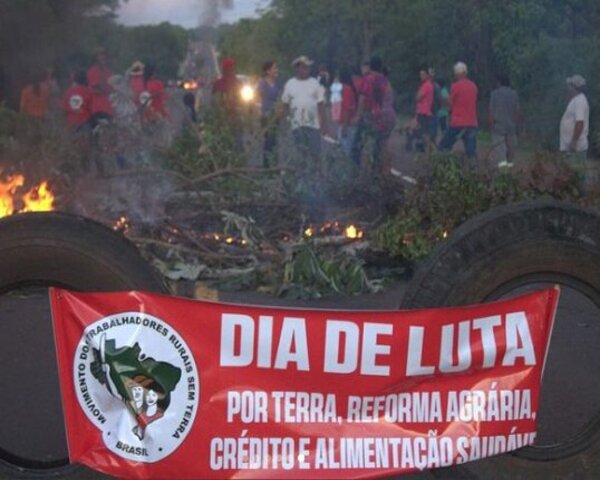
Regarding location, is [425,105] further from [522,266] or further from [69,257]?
[69,257]

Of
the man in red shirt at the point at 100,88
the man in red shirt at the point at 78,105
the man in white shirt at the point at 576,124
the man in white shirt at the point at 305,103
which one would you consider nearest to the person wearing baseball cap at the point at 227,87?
the man in white shirt at the point at 305,103

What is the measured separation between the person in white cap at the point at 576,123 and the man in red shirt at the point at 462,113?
2703mm

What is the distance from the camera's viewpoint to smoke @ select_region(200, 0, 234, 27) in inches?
540

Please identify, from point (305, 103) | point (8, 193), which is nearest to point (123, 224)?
point (8, 193)

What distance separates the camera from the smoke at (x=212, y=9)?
45.0 ft

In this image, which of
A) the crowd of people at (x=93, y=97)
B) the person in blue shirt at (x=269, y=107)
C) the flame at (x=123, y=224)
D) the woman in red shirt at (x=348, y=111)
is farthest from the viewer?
the woman in red shirt at (x=348, y=111)

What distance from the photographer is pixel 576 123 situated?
1494 centimetres

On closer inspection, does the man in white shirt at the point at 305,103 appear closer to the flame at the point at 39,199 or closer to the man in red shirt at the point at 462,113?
the man in red shirt at the point at 462,113

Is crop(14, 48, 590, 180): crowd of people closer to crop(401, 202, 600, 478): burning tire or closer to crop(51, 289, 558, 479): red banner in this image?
crop(401, 202, 600, 478): burning tire

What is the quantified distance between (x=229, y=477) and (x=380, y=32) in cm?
3289

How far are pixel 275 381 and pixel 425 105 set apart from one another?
18366 millimetres

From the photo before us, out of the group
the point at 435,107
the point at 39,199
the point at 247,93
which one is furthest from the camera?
the point at 435,107

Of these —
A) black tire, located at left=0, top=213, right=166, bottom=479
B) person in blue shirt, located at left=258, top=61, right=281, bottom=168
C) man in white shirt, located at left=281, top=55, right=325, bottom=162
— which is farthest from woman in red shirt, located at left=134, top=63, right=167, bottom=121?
black tire, located at left=0, top=213, right=166, bottom=479

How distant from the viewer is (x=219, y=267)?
9.39m
